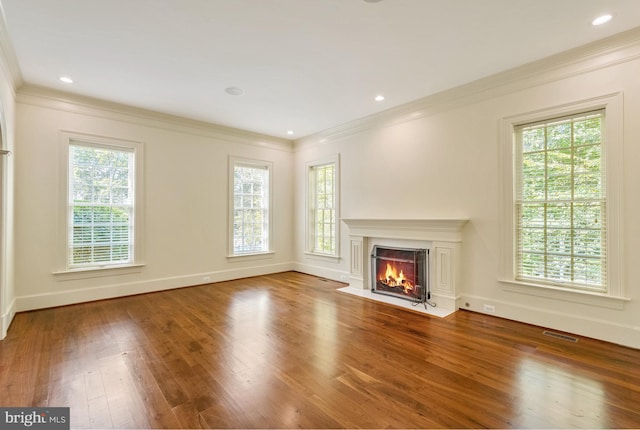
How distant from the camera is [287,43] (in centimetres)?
306

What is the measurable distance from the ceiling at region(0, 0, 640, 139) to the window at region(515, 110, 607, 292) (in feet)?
2.93

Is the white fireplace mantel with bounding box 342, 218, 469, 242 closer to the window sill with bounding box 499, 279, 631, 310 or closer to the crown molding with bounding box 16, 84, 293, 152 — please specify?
the window sill with bounding box 499, 279, 631, 310

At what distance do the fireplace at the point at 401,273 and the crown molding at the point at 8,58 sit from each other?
16.8 ft

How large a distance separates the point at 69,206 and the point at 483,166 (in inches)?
230

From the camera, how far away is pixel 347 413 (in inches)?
77.6

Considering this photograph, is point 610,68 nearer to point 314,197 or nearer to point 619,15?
point 619,15

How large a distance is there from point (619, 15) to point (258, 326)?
467 centimetres

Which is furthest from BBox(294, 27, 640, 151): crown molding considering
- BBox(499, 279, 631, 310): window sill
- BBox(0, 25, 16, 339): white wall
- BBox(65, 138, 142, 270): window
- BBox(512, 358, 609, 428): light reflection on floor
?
BBox(0, 25, 16, 339): white wall

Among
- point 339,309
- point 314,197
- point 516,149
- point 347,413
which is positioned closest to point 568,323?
point 516,149

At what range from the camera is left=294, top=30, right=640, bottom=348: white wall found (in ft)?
9.75

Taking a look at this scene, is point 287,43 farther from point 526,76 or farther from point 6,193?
point 6,193

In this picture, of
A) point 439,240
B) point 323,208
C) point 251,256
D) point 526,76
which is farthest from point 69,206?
point 526,76

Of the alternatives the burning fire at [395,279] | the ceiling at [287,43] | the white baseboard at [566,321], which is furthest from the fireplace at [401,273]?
the ceiling at [287,43]

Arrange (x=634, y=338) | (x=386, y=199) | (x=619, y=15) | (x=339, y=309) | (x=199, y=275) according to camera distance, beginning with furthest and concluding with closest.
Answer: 1. (x=199, y=275)
2. (x=386, y=199)
3. (x=339, y=309)
4. (x=634, y=338)
5. (x=619, y=15)
